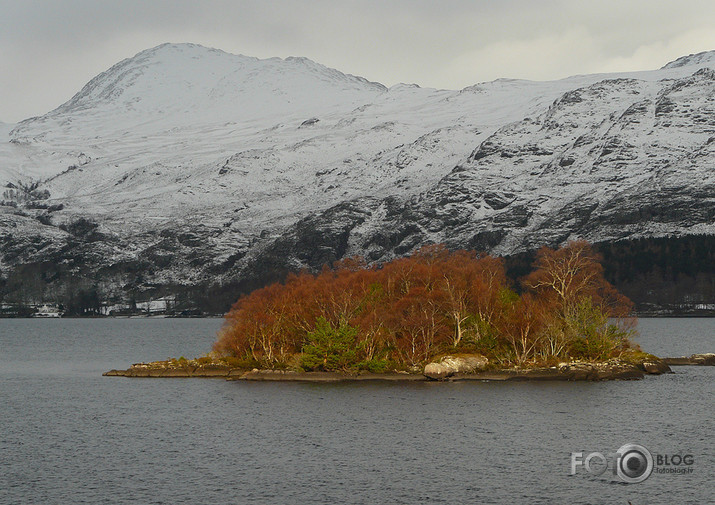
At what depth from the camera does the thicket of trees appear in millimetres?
A: 119125

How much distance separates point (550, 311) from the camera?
400 ft

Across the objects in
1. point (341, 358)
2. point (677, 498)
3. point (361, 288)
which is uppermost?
point (361, 288)

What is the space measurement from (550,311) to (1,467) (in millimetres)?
78954

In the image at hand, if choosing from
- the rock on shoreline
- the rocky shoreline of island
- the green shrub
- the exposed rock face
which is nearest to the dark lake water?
the rock on shoreline

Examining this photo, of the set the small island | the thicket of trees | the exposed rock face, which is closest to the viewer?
the exposed rock face

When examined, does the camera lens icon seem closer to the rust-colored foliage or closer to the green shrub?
the rust-colored foliage

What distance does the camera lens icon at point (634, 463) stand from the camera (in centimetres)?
6125

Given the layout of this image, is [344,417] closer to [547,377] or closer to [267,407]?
[267,407]

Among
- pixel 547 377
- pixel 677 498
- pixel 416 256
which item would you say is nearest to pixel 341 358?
pixel 547 377

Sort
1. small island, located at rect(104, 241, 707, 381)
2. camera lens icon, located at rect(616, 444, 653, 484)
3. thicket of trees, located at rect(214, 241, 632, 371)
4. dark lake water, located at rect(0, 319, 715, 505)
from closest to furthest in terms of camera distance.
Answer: dark lake water, located at rect(0, 319, 715, 505)
camera lens icon, located at rect(616, 444, 653, 484)
small island, located at rect(104, 241, 707, 381)
thicket of trees, located at rect(214, 241, 632, 371)

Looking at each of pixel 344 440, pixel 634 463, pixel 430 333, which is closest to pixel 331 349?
pixel 430 333

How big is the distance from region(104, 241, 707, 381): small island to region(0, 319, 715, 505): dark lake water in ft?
21.4

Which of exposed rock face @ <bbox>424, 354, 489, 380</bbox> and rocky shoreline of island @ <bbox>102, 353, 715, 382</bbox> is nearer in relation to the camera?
rocky shoreline of island @ <bbox>102, 353, 715, 382</bbox>

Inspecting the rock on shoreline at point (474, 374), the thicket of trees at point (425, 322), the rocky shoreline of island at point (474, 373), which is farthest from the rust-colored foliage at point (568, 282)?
the rock on shoreline at point (474, 374)
